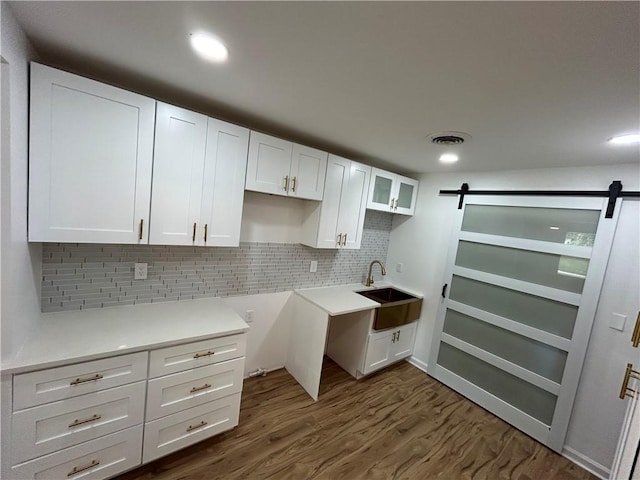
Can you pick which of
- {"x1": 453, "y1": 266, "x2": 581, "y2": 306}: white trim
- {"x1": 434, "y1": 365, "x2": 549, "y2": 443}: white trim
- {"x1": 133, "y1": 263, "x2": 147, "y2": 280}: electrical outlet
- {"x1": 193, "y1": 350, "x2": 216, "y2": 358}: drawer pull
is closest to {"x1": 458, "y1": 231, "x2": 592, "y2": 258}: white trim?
{"x1": 453, "y1": 266, "x2": 581, "y2": 306}: white trim

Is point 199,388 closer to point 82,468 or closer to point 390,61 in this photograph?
point 82,468

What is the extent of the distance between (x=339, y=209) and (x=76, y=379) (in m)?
2.15

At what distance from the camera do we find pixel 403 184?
3.11m

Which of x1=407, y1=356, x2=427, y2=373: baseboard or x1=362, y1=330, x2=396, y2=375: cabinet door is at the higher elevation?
x1=362, y1=330, x2=396, y2=375: cabinet door

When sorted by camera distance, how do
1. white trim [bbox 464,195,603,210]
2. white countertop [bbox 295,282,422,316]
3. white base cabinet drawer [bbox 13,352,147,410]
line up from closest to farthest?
1. white base cabinet drawer [bbox 13,352,147,410]
2. white trim [bbox 464,195,603,210]
3. white countertop [bbox 295,282,422,316]

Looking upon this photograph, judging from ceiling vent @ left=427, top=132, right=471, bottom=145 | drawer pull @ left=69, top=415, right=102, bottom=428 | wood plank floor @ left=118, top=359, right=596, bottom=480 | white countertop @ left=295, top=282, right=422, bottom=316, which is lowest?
wood plank floor @ left=118, top=359, right=596, bottom=480

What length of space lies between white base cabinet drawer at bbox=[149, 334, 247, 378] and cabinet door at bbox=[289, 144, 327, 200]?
4.05ft

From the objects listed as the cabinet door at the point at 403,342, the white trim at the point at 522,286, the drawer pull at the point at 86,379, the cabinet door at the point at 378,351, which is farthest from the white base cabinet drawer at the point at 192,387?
the white trim at the point at 522,286

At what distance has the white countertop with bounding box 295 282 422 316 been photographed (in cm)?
236

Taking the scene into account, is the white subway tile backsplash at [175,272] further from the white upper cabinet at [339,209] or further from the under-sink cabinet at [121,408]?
the under-sink cabinet at [121,408]

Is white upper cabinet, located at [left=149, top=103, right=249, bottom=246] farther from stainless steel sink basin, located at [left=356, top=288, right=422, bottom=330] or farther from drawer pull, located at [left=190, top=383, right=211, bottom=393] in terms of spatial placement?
stainless steel sink basin, located at [left=356, top=288, right=422, bottom=330]

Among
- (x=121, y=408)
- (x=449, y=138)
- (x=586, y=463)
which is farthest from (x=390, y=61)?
(x=586, y=463)

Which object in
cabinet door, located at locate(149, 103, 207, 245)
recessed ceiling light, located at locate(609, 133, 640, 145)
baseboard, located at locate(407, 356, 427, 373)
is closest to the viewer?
recessed ceiling light, located at locate(609, 133, 640, 145)

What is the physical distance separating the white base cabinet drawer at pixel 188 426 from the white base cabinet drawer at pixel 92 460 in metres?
0.06
